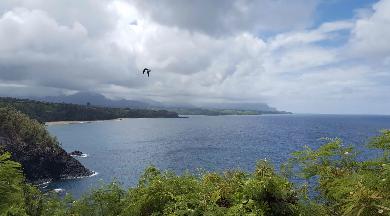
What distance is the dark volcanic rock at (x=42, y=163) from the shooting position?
11244 centimetres

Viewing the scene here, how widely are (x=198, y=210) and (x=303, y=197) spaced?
6.88 m

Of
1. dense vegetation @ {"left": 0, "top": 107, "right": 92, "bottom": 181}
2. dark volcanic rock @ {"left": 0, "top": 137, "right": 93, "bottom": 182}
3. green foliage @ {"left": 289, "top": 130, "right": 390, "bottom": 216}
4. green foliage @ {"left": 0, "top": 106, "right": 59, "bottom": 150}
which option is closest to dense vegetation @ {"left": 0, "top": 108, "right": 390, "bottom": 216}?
green foliage @ {"left": 289, "top": 130, "right": 390, "bottom": 216}

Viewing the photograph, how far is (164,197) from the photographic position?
897 inches

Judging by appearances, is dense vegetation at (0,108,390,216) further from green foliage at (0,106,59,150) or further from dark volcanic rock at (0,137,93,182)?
green foliage at (0,106,59,150)

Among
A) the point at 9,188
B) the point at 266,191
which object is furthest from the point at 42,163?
the point at 266,191

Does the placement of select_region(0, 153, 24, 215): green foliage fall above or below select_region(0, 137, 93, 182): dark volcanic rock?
above

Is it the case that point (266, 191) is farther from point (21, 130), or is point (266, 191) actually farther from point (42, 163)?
point (21, 130)

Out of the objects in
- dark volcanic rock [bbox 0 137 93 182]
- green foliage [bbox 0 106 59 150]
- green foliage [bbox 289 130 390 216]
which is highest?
green foliage [bbox 289 130 390 216]

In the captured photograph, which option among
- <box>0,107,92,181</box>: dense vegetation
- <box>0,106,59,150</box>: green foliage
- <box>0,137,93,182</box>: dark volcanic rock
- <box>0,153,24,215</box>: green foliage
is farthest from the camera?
<box>0,106,59,150</box>: green foliage

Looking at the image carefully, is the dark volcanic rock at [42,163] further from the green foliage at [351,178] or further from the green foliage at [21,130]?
the green foliage at [351,178]

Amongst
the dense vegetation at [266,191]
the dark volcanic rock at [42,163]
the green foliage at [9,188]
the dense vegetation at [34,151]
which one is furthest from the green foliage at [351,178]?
the dense vegetation at [34,151]

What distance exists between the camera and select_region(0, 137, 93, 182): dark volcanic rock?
112m

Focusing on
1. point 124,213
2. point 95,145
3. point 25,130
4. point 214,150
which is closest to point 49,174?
point 25,130

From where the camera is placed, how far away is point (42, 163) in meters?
115
